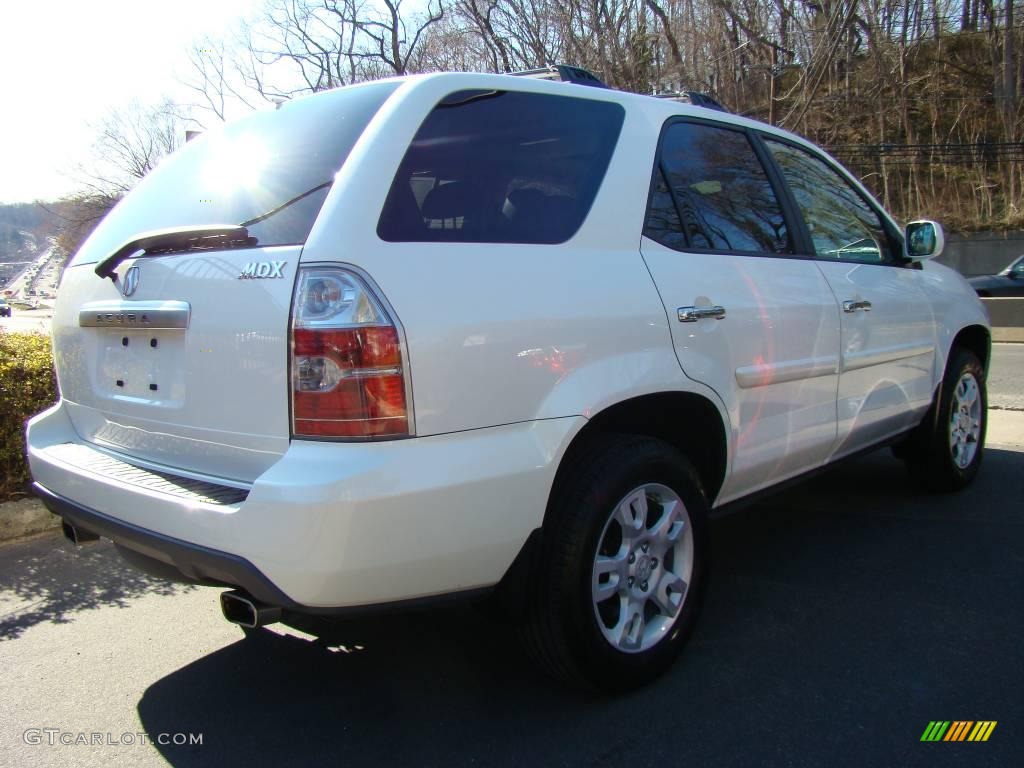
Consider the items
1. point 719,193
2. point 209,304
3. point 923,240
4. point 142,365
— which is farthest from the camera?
point 923,240

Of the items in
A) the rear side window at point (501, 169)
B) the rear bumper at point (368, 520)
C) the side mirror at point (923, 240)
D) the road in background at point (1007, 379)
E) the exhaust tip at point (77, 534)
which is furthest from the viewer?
the road in background at point (1007, 379)

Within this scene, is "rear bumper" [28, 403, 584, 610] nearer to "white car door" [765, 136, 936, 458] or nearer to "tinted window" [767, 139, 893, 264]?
"white car door" [765, 136, 936, 458]

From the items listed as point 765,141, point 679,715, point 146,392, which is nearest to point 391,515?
point 146,392

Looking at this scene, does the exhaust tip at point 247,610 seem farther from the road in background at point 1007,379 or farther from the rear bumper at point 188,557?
the road in background at point 1007,379

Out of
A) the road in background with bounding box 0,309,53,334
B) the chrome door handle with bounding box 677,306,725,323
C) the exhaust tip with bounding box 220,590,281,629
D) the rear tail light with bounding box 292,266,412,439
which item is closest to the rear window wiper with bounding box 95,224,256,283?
the rear tail light with bounding box 292,266,412,439

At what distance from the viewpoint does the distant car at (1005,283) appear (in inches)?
727

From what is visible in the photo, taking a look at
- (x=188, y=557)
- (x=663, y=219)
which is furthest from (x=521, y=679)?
(x=663, y=219)

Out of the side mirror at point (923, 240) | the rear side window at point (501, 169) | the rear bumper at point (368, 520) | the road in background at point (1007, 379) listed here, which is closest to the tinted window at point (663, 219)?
the rear side window at point (501, 169)

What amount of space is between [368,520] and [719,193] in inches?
79.0

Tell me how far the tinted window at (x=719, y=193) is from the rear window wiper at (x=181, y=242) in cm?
134

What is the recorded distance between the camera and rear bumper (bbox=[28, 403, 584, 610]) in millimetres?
1945

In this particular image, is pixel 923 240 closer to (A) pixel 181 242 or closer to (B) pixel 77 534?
(A) pixel 181 242

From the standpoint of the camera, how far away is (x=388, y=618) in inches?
130

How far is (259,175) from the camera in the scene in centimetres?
247
